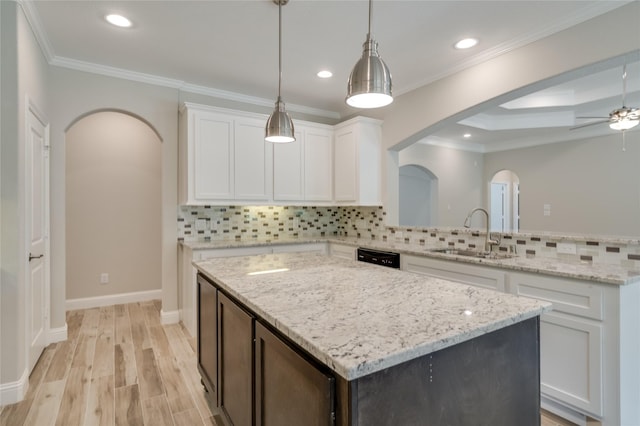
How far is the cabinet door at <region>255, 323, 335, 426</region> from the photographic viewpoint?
0.95 metres

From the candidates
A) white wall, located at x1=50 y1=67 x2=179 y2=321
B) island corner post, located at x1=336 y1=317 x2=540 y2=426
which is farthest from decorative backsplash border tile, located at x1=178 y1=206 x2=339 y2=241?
island corner post, located at x1=336 y1=317 x2=540 y2=426

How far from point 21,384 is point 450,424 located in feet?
8.98

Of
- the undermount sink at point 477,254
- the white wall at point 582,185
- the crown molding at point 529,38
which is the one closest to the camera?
the crown molding at point 529,38

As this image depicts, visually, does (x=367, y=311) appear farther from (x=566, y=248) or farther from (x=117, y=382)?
(x=117, y=382)

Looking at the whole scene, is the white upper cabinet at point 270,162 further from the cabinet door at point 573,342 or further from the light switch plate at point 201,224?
the cabinet door at point 573,342

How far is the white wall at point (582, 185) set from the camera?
17.0 ft

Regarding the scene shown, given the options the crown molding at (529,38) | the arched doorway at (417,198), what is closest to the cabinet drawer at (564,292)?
the crown molding at (529,38)

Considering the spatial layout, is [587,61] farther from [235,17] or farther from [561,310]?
[235,17]

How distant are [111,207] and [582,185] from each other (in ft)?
24.2

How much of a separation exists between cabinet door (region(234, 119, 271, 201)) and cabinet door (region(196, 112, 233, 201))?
8 centimetres

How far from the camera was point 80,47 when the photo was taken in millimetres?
2965

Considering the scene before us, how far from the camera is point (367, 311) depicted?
4.05 feet

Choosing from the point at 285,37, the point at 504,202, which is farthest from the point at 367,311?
the point at 504,202

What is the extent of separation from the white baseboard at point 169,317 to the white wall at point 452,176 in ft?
14.5
